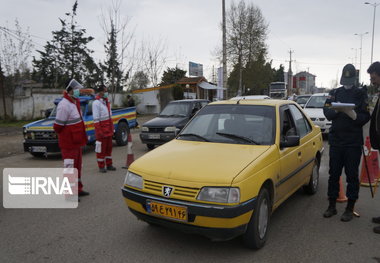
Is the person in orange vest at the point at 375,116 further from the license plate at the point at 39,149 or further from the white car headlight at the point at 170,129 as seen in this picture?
the license plate at the point at 39,149

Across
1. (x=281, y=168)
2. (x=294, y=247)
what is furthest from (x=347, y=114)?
(x=294, y=247)

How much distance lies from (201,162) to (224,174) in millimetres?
370

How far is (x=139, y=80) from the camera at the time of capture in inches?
1513

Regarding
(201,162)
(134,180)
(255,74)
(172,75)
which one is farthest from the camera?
(172,75)

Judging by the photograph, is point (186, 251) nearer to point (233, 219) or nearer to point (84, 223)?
point (233, 219)

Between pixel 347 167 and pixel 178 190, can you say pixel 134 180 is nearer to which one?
pixel 178 190

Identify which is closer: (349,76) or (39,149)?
(349,76)

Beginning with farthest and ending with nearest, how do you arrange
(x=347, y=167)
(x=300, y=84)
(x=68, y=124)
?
(x=300, y=84), (x=68, y=124), (x=347, y=167)

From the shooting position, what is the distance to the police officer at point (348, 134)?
14.1ft

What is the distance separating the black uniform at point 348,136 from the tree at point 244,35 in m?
35.5

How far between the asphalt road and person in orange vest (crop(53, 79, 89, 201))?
2.75ft

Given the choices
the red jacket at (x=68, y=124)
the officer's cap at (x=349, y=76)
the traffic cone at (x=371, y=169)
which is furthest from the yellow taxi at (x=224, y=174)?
the traffic cone at (x=371, y=169)

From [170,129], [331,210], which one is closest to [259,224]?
[331,210]

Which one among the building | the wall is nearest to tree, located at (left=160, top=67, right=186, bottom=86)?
the wall
